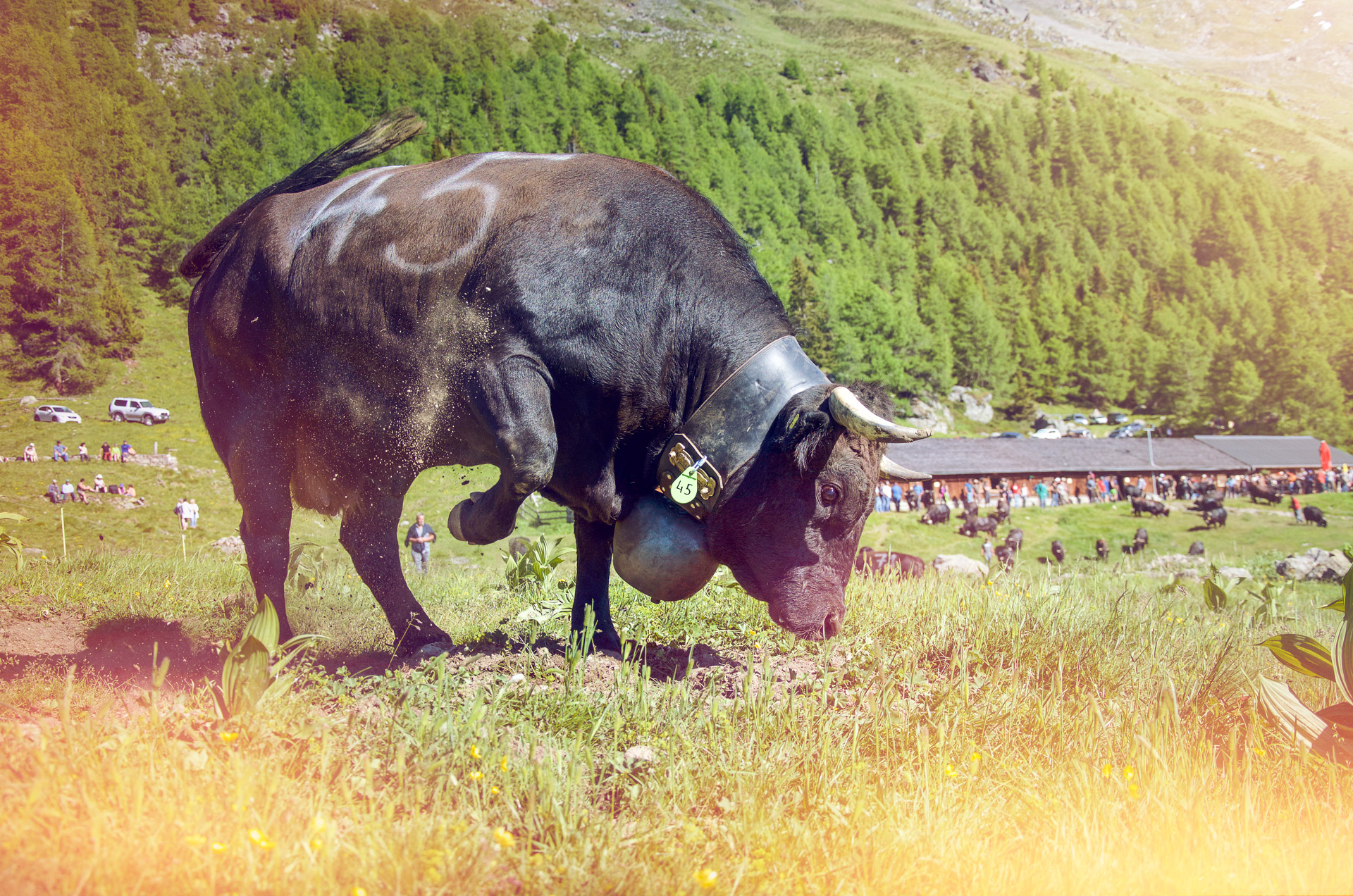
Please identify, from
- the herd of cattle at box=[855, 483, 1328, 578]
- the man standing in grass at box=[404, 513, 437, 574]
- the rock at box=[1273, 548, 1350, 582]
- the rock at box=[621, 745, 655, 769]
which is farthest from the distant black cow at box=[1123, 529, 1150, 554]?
the rock at box=[621, 745, 655, 769]

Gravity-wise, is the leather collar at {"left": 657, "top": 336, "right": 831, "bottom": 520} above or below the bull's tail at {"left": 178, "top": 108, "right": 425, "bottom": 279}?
below

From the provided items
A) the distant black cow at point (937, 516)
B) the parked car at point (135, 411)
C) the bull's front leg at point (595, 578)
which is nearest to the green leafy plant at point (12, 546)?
the bull's front leg at point (595, 578)

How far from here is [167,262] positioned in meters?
17.1

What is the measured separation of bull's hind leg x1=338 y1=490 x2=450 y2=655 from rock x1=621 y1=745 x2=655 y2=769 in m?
2.09

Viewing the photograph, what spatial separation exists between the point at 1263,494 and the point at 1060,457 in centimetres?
852

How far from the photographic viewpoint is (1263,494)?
1458 inches

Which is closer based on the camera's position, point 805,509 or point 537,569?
point 805,509

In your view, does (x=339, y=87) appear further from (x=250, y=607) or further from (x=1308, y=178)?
(x=1308, y=178)

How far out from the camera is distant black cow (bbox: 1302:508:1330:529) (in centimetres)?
3034

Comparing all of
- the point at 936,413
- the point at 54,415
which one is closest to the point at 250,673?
the point at 54,415

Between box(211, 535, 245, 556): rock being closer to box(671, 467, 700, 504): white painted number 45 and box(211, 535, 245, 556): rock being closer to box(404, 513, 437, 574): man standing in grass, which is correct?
box(404, 513, 437, 574): man standing in grass

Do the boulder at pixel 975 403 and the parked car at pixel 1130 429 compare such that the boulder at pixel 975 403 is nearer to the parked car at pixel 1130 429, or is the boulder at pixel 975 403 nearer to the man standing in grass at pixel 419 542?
the parked car at pixel 1130 429

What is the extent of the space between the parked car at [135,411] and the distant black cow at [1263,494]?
42651mm

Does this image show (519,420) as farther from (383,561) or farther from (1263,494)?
(1263,494)
